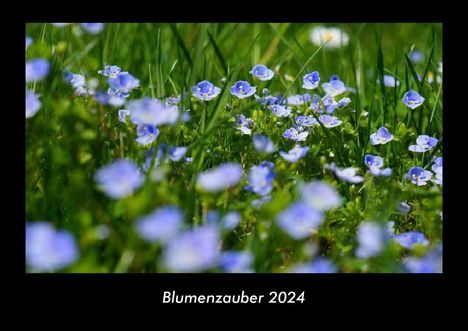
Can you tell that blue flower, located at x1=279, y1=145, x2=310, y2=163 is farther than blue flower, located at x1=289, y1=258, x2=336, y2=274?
Yes

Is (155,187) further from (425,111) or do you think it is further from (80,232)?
(425,111)

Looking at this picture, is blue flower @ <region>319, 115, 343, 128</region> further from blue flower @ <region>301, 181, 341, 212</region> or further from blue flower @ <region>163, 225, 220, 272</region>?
blue flower @ <region>163, 225, 220, 272</region>

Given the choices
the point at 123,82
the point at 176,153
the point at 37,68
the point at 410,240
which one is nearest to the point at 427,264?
the point at 410,240

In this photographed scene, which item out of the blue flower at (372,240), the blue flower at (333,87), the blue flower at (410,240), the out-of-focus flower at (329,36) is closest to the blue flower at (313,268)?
the blue flower at (372,240)

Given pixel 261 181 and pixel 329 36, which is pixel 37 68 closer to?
pixel 261 181

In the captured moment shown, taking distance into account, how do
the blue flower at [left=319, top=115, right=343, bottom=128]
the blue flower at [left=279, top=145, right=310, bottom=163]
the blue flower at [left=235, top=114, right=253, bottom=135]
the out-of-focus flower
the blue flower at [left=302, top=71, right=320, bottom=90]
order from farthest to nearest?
the out-of-focus flower → the blue flower at [left=302, top=71, right=320, bottom=90] → the blue flower at [left=319, top=115, right=343, bottom=128] → the blue flower at [left=235, top=114, right=253, bottom=135] → the blue flower at [left=279, top=145, right=310, bottom=163]

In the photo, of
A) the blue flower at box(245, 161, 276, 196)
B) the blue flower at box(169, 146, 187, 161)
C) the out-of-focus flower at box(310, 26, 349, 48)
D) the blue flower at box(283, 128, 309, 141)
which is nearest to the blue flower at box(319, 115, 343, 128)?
the blue flower at box(283, 128, 309, 141)
